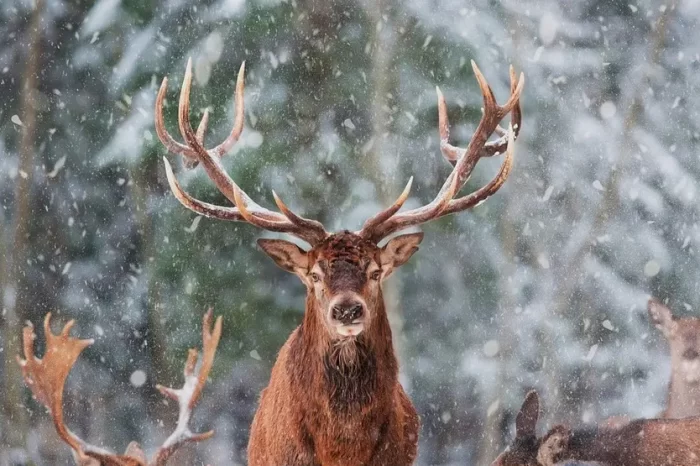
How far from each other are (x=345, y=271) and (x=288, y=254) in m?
0.35

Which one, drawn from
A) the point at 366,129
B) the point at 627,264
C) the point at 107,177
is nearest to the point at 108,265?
the point at 107,177

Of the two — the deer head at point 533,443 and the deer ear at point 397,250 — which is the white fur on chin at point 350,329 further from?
the deer head at point 533,443

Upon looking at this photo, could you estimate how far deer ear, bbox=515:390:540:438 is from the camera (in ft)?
21.1

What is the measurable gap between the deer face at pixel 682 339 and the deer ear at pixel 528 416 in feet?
5.09

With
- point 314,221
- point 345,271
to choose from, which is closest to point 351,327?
point 345,271

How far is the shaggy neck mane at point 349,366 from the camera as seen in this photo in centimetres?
371

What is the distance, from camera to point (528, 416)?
6.45m

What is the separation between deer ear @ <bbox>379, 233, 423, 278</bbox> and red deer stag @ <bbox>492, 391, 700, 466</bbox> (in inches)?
113

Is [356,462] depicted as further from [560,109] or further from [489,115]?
[560,109]

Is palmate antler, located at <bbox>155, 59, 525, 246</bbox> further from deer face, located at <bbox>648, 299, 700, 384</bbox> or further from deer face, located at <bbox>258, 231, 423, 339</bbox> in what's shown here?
deer face, located at <bbox>648, 299, 700, 384</bbox>

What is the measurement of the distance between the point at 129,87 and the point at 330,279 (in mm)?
4734

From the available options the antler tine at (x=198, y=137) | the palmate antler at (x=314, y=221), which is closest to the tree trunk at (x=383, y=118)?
the antler tine at (x=198, y=137)

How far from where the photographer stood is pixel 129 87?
788cm

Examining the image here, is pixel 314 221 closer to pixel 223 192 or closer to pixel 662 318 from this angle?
pixel 223 192
